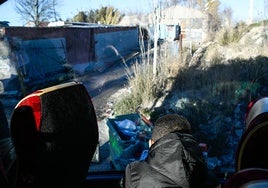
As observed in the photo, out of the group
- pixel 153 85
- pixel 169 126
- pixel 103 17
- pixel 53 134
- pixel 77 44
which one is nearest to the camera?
pixel 53 134

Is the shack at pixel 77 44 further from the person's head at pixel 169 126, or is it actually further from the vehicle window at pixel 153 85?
the person's head at pixel 169 126

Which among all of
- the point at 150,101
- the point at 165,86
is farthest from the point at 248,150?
the point at 165,86

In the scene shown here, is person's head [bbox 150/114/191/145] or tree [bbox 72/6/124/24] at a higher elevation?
tree [bbox 72/6/124/24]

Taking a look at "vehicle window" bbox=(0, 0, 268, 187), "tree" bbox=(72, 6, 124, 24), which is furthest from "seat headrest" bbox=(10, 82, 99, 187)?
"tree" bbox=(72, 6, 124, 24)

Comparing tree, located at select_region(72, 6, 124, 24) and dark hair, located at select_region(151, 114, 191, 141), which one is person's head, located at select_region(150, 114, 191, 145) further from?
tree, located at select_region(72, 6, 124, 24)

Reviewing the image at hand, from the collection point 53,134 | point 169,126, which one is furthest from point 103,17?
point 53,134

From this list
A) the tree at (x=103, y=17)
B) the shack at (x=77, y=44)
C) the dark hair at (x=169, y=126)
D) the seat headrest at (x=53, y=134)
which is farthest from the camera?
the tree at (x=103, y=17)

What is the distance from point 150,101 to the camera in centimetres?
877

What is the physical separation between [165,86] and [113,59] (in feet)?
30.7

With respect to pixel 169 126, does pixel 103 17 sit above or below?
above

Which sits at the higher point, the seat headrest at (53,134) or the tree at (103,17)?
the tree at (103,17)

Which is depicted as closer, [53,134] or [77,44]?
[53,134]

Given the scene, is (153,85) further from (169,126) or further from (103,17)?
(103,17)

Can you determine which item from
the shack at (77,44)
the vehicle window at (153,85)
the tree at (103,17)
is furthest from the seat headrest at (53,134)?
the tree at (103,17)
